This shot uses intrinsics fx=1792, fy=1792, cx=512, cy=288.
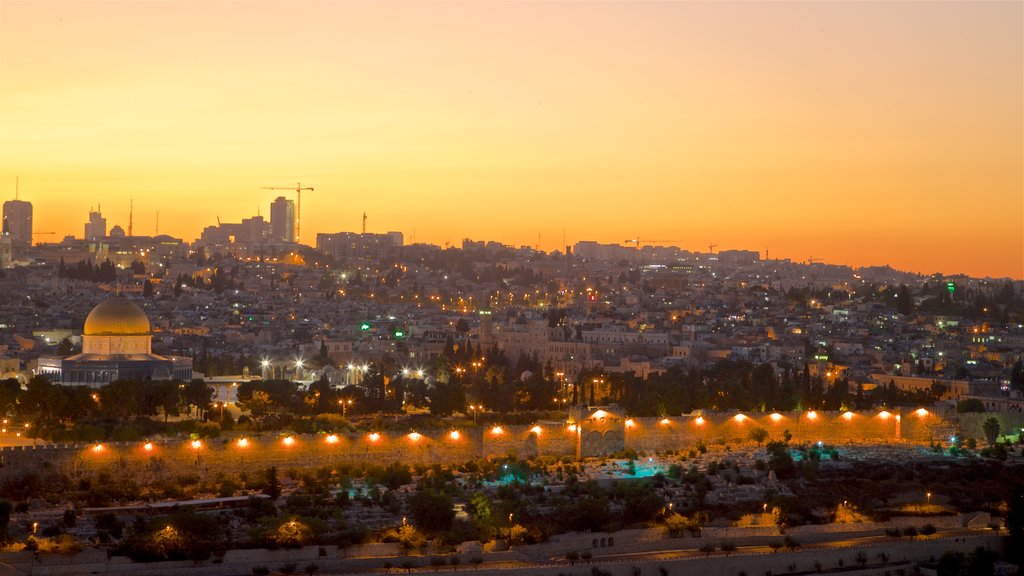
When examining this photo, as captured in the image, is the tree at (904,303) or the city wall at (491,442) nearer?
the city wall at (491,442)

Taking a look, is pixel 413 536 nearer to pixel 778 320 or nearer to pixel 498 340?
pixel 498 340

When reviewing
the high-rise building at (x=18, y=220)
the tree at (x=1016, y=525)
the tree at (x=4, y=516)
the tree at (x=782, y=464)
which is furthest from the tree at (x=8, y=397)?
the high-rise building at (x=18, y=220)

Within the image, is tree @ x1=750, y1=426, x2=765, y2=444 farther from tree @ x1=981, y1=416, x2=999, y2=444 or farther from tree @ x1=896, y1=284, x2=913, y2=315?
tree @ x1=896, y1=284, x2=913, y2=315

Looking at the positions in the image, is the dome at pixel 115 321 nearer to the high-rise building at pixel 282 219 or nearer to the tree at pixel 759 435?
the tree at pixel 759 435

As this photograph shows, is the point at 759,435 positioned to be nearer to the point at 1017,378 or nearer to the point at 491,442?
the point at 491,442

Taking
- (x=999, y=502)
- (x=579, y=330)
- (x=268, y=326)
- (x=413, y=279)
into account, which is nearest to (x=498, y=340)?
(x=579, y=330)

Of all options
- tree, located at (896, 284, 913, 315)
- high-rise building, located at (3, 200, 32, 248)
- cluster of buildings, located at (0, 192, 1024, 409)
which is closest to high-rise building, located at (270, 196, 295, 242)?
cluster of buildings, located at (0, 192, 1024, 409)
